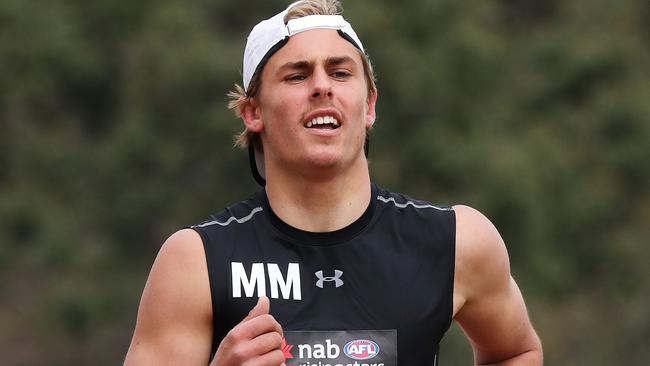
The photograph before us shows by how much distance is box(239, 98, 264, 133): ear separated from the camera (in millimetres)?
4383

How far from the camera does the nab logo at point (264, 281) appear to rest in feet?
13.5

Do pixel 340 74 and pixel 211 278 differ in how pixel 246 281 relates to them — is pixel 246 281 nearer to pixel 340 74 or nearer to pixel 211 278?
pixel 211 278

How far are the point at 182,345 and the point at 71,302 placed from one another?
727 inches

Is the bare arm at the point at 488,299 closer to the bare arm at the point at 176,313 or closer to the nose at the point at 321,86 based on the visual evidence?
the nose at the point at 321,86

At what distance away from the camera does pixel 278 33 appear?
4.36 meters

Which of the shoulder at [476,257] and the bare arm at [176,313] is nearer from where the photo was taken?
the bare arm at [176,313]

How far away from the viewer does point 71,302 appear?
22.2 m

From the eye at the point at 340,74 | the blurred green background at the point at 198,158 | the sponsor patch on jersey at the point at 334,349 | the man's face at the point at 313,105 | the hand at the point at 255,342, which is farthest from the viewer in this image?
the blurred green background at the point at 198,158

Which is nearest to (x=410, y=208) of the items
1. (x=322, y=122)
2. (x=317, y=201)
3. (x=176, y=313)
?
(x=317, y=201)

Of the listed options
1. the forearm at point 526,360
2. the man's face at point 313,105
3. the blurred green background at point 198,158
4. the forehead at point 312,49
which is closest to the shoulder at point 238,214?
the man's face at point 313,105

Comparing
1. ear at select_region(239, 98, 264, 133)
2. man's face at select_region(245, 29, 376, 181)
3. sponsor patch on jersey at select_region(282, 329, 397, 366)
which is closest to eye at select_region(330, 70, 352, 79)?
man's face at select_region(245, 29, 376, 181)

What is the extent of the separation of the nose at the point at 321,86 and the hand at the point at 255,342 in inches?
26.5

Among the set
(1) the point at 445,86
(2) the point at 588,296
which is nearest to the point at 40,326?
(1) the point at 445,86

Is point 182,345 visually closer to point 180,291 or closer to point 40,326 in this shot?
point 180,291
